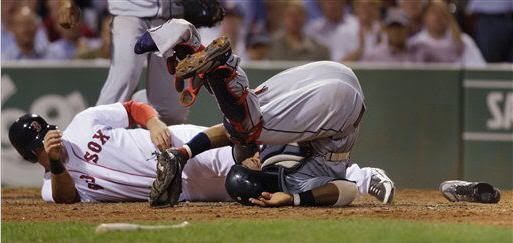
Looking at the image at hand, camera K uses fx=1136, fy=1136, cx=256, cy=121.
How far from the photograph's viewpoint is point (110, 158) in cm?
811

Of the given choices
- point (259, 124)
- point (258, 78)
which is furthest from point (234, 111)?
point (258, 78)

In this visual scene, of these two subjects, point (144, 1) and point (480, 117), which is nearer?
point (144, 1)

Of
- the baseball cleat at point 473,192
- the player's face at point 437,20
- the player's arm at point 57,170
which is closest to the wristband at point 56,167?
the player's arm at point 57,170

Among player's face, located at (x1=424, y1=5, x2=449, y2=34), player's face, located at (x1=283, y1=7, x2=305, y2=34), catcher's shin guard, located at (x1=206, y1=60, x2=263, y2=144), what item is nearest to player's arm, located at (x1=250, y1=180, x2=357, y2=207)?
catcher's shin guard, located at (x1=206, y1=60, x2=263, y2=144)

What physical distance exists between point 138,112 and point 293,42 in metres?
4.64

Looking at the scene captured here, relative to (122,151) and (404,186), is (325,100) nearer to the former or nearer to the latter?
(122,151)

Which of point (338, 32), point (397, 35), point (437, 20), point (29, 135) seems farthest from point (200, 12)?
point (338, 32)

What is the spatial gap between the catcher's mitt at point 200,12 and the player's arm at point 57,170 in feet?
5.39

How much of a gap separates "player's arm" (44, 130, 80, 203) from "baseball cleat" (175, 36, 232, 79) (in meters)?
1.34

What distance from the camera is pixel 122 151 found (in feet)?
26.6

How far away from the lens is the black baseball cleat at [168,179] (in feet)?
24.2

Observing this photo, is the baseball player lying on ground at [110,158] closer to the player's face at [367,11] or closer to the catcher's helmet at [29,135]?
the catcher's helmet at [29,135]

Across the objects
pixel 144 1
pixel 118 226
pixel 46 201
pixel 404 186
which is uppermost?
pixel 144 1

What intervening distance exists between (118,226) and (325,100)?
1.82 meters
